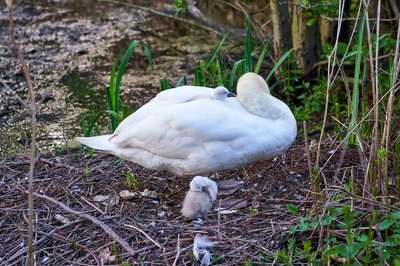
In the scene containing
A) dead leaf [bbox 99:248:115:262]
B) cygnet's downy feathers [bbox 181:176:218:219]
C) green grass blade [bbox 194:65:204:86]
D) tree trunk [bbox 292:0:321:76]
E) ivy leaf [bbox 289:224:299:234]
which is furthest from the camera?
tree trunk [bbox 292:0:321:76]

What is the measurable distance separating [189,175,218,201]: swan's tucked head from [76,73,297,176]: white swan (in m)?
0.07

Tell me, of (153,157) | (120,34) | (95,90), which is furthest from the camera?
(120,34)

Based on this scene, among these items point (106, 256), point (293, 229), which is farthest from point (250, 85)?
point (106, 256)

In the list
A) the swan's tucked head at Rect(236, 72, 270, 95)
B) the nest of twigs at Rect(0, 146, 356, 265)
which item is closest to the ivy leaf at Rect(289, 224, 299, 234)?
the nest of twigs at Rect(0, 146, 356, 265)

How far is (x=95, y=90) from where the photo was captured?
7992 millimetres

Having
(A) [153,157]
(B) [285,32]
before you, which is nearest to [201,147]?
(A) [153,157]

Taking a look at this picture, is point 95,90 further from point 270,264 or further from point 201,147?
point 270,264

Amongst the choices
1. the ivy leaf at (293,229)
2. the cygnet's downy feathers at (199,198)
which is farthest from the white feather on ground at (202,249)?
the ivy leaf at (293,229)

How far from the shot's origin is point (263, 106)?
4398 mm

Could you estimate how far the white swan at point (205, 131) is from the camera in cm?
420

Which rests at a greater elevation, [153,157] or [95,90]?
[153,157]

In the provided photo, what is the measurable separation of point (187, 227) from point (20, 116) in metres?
3.64

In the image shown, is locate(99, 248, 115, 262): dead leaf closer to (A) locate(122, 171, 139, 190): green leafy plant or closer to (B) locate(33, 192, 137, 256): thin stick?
(B) locate(33, 192, 137, 256): thin stick

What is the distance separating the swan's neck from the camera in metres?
4.39
